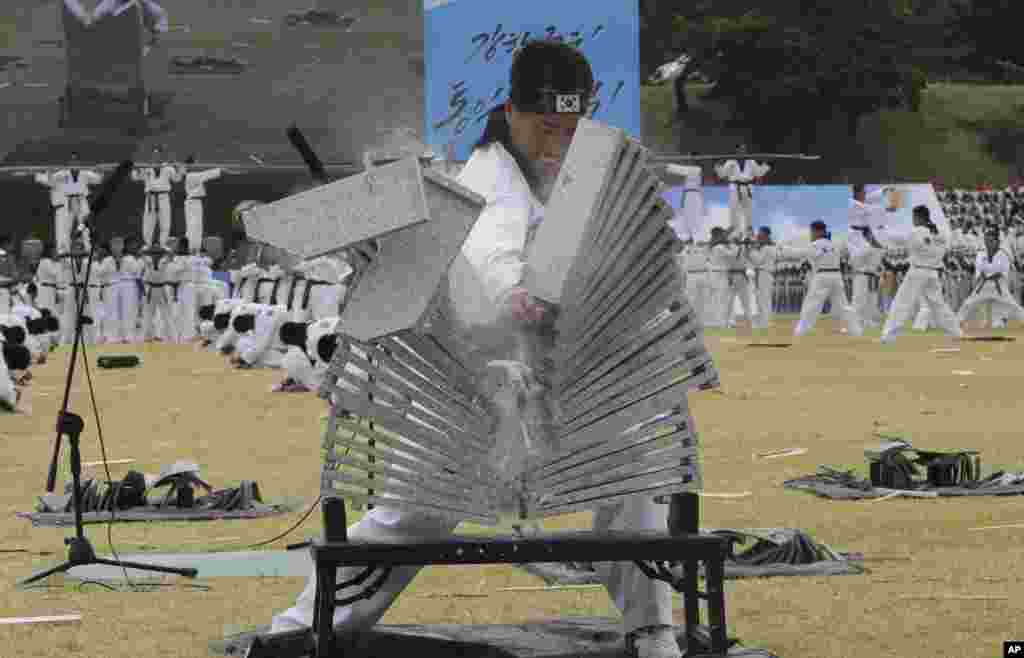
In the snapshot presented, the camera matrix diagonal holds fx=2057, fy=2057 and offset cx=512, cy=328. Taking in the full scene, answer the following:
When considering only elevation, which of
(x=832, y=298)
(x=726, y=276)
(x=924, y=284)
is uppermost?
(x=726, y=276)

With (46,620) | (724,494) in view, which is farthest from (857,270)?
(46,620)

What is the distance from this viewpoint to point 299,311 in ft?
81.7

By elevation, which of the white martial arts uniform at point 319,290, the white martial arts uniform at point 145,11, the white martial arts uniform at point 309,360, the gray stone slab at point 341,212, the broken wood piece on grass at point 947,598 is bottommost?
the broken wood piece on grass at point 947,598

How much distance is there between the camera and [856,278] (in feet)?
128

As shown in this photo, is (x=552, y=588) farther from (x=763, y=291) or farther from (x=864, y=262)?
(x=763, y=291)

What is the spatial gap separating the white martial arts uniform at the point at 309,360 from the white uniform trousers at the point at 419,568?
14.9 m

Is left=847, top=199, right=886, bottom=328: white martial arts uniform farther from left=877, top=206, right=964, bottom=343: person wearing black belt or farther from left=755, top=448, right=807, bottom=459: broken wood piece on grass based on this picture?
left=755, top=448, right=807, bottom=459: broken wood piece on grass

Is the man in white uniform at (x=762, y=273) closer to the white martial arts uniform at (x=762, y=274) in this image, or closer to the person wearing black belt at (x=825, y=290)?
the white martial arts uniform at (x=762, y=274)

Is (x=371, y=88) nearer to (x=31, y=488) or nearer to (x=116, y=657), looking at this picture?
(x=31, y=488)

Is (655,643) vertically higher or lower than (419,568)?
lower

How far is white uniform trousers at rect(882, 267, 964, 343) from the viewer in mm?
33312

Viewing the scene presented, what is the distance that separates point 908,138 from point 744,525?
56.5 meters

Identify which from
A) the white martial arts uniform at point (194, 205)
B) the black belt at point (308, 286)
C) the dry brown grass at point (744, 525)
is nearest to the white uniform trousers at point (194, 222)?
the white martial arts uniform at point (194, 205)

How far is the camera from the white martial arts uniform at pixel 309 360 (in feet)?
70.3
